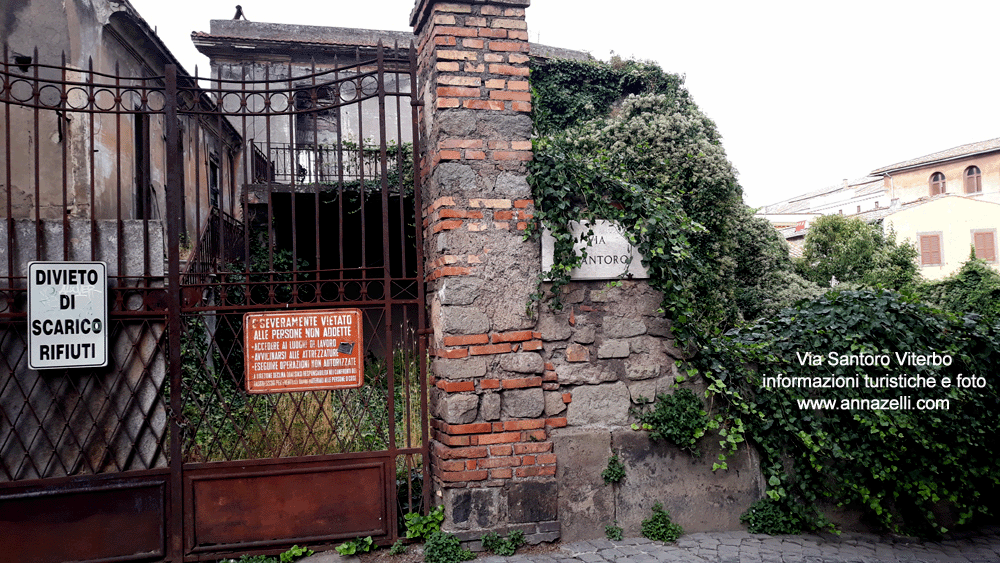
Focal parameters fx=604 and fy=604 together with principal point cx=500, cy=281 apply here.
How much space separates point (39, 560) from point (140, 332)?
1505 millimetres

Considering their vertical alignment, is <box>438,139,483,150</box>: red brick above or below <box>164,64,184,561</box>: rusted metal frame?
above

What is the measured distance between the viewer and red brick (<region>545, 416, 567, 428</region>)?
427 cm

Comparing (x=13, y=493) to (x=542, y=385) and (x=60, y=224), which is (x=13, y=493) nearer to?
(x=60, y=224)

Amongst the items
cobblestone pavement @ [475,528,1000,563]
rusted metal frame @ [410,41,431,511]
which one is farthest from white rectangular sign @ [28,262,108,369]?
cobblestone pavement @ [475,528,1000,563]

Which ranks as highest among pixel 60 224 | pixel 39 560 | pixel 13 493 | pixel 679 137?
pixel 679 137

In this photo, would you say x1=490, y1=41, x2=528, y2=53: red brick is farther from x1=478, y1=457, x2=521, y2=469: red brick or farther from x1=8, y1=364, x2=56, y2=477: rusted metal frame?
x1=8, y1=364, x2=56, y2=477: rusted metal frame

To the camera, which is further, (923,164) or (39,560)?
(923,164)

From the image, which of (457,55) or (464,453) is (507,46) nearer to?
(457,55)

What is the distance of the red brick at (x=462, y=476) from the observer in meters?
4.04

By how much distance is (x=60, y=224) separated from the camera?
13.0ft

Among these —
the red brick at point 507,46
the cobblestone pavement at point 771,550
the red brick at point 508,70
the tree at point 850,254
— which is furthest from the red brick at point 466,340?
the tree at point 850,254

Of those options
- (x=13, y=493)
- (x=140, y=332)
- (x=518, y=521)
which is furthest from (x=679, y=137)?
(x=13, y=493)

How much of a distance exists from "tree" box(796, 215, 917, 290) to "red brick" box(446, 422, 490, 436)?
671 inches

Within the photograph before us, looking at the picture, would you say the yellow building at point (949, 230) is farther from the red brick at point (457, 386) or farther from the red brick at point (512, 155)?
the red brick at point (457, 386)
